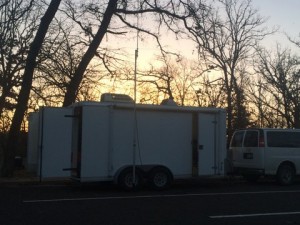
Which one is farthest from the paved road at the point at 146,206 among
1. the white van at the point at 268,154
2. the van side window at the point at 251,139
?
the van side window at the point at 251,139

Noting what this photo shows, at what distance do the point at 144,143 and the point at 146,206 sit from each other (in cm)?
416

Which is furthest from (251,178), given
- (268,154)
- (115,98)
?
(115,98)

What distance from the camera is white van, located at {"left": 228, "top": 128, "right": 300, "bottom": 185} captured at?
62.5 ft

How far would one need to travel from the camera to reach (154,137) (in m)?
16.9

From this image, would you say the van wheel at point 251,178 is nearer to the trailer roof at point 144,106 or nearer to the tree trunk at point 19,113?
the trailer roof at point 144,106

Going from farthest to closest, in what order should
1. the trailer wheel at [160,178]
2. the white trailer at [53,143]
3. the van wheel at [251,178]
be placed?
the van wheel at [251,178] < the trailer wheel at [160,178] < the white trailer at [53,143]

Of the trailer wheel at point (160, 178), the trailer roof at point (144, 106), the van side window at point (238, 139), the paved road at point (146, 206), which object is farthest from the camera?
the van side window at point (238, 139)

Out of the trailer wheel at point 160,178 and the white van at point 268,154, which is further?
the white van at point 268,154

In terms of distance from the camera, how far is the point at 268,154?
19.1 m

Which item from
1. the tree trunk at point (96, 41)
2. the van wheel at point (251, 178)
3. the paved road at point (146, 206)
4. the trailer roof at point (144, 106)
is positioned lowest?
the paved road at point (146, 206)

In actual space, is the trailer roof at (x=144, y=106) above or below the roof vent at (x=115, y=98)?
below

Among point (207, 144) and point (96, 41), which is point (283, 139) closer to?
point (207, 144)

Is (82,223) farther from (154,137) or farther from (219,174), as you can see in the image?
(219,174)

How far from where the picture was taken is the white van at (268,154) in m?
19.1
